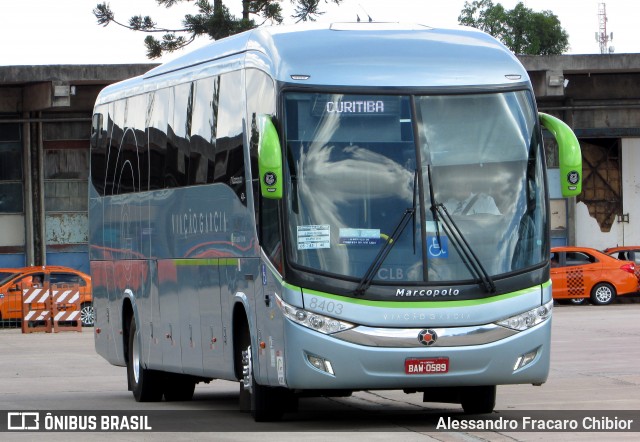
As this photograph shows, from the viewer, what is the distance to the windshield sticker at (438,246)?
12703mm

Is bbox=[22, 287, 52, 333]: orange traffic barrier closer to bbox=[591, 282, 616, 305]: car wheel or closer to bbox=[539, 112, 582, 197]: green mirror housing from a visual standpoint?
bbox=[591, 282, 616, 305]: car wheel

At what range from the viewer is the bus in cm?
1252

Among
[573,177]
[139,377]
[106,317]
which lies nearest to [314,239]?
[573,177]

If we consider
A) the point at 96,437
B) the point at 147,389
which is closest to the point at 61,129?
the point at 147,389

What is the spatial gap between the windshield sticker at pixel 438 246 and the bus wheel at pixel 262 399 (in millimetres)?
2037

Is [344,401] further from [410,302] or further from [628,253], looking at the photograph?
[628,253]

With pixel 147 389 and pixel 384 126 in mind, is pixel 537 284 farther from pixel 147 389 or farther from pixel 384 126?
pixel 147 389

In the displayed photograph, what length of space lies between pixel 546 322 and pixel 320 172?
230 cm

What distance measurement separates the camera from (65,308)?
1383 inches

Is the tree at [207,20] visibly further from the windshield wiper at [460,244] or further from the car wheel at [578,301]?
the windshield wiper at [460,244]

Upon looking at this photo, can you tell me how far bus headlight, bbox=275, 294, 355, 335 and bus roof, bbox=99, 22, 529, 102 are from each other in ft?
6.43

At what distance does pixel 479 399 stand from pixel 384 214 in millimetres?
2429

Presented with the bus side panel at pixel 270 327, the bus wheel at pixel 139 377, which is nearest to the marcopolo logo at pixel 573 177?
the bus side panel at pixel 270 327

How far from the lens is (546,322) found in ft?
42.5
